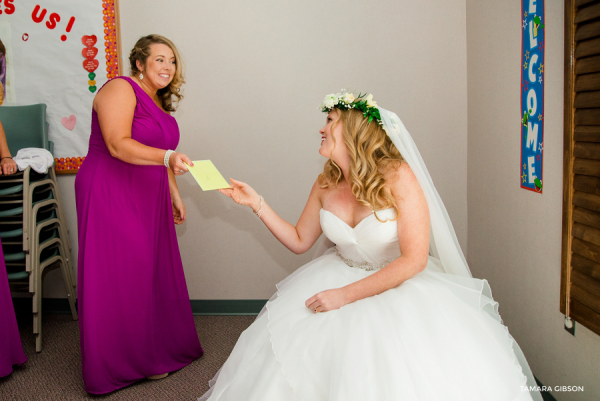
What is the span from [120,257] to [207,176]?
0.84 meters

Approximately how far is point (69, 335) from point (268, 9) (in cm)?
261

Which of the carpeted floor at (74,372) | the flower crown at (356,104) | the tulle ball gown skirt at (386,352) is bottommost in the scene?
the carpeted floor at (74,372)

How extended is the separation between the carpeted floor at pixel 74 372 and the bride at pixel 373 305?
0.92 m

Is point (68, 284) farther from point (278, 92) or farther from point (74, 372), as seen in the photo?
point (278, 92)

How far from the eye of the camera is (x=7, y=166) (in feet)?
9.20

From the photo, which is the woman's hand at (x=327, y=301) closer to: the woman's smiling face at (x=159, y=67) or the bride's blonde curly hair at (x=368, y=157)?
the bride's blonde curly hair at (x=368, y=157)

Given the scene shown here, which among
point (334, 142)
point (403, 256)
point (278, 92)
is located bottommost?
point (403, 256)

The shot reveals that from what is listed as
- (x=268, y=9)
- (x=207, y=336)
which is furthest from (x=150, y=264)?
(x=268, y=9)

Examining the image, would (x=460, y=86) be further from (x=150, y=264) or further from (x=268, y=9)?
(x=150, y=264)

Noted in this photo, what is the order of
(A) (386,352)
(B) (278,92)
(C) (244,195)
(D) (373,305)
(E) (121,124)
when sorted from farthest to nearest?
(B) (278,92)
(E) (121,124)
(C) (244,195)
(D) (373,305)
(A) (386,352)

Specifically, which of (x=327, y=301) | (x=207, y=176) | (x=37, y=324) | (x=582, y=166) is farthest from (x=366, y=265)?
(x=37, y=324)

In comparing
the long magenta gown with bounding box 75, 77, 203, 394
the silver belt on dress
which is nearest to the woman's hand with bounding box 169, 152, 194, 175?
the long magenta gown with bounding box 75, 77, 203, 394

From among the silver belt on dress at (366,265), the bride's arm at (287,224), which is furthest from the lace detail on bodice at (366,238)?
the bride's arm at (287,224)

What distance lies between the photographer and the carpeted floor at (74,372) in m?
2.39
